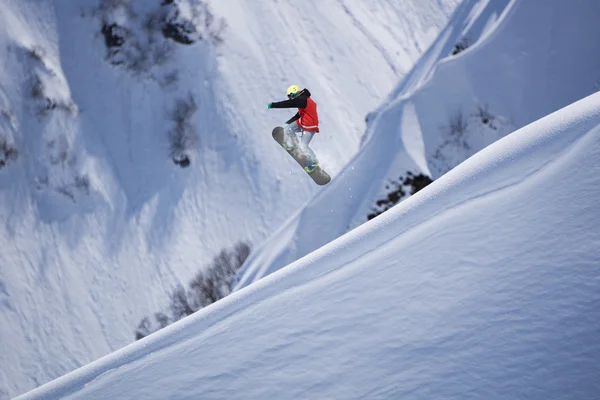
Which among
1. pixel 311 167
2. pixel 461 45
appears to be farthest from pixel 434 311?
pixel 461 45

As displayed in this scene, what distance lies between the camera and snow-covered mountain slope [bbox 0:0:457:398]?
31234 millimetres

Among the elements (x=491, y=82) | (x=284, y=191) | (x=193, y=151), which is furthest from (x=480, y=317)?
(x=193, y=151)

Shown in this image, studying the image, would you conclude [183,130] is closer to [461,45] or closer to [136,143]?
[136,143]

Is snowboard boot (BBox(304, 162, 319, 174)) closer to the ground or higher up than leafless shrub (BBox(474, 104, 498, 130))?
higher up

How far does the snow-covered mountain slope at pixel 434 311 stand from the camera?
359 cm

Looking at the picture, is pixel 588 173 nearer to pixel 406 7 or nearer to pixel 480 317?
pixel 480 317

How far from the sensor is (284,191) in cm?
3322

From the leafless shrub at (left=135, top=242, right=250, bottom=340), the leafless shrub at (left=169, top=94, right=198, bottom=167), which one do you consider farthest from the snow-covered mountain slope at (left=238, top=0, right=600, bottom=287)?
the leafless shrub at (left=169, top=94, right=198, bottom=167)

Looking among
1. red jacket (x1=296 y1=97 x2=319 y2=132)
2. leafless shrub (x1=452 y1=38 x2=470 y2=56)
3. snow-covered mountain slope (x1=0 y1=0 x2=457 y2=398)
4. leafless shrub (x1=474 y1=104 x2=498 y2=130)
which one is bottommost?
leafless shrub (x1=474 y1=104 x2=498 y2=130)

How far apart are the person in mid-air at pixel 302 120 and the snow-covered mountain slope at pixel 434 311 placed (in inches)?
122

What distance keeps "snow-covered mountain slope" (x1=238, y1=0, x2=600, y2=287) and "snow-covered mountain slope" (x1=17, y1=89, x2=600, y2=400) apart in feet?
34.8

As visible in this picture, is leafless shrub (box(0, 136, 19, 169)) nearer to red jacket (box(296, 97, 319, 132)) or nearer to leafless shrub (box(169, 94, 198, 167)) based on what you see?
leafless shrub (box(169, 94, 198, 167))

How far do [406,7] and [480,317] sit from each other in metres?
43.7

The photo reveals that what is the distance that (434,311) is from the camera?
433cm
